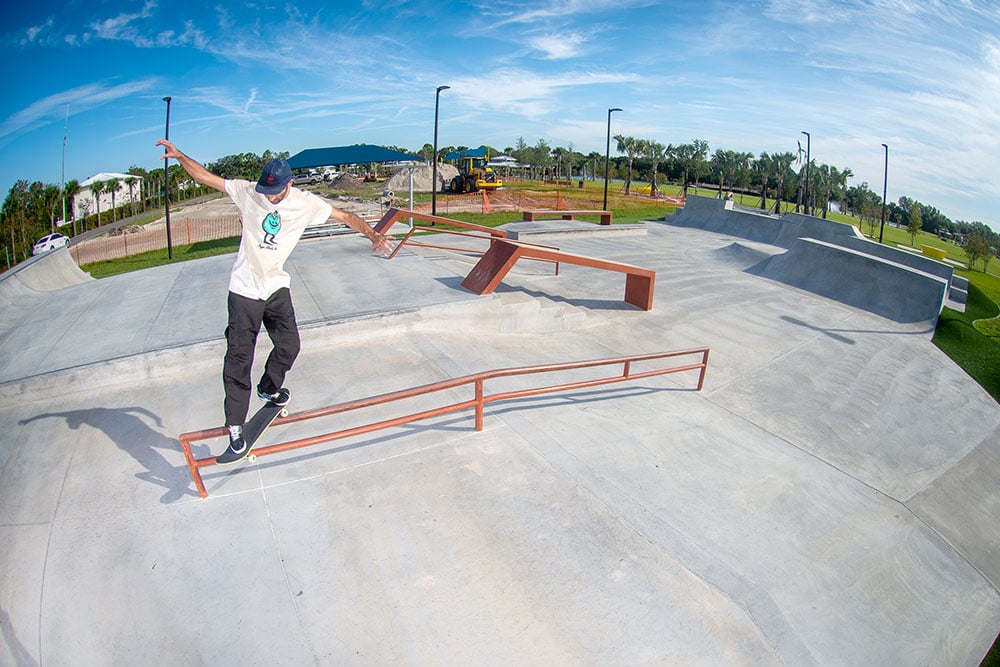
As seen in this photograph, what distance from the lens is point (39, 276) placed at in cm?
992

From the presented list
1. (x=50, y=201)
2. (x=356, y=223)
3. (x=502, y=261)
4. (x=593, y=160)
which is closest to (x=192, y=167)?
(x=356, y=223)

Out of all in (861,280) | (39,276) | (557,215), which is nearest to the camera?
(39,276)

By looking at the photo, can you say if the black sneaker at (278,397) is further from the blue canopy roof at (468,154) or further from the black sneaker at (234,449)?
the blue canopy roof at (468,154)

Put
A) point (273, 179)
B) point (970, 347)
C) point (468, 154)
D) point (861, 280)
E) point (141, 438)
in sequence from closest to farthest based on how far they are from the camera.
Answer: point (273, 179)
point (141, 438)
point (970, 347)
point (861, 280)
point (468, 154)

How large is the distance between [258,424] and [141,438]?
162cm

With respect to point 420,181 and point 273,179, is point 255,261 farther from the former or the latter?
point 420,181

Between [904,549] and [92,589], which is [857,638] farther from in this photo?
[92,589]

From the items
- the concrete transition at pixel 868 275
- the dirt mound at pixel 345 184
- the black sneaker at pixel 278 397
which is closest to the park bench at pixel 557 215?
the concrete transition at pixel 868 275

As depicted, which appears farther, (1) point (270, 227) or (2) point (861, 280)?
(2) point (861, 280)

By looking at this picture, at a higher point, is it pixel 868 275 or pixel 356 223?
pixel 356 223

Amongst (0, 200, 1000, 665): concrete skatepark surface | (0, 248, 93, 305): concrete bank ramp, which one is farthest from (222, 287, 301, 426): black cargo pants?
(0, 248, 93, 305): concrete bank ramp

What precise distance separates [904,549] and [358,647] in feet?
15.6

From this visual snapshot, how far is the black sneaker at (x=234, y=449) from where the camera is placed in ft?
12.2

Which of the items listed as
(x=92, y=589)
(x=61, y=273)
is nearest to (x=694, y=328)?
(x=92, y=589)
